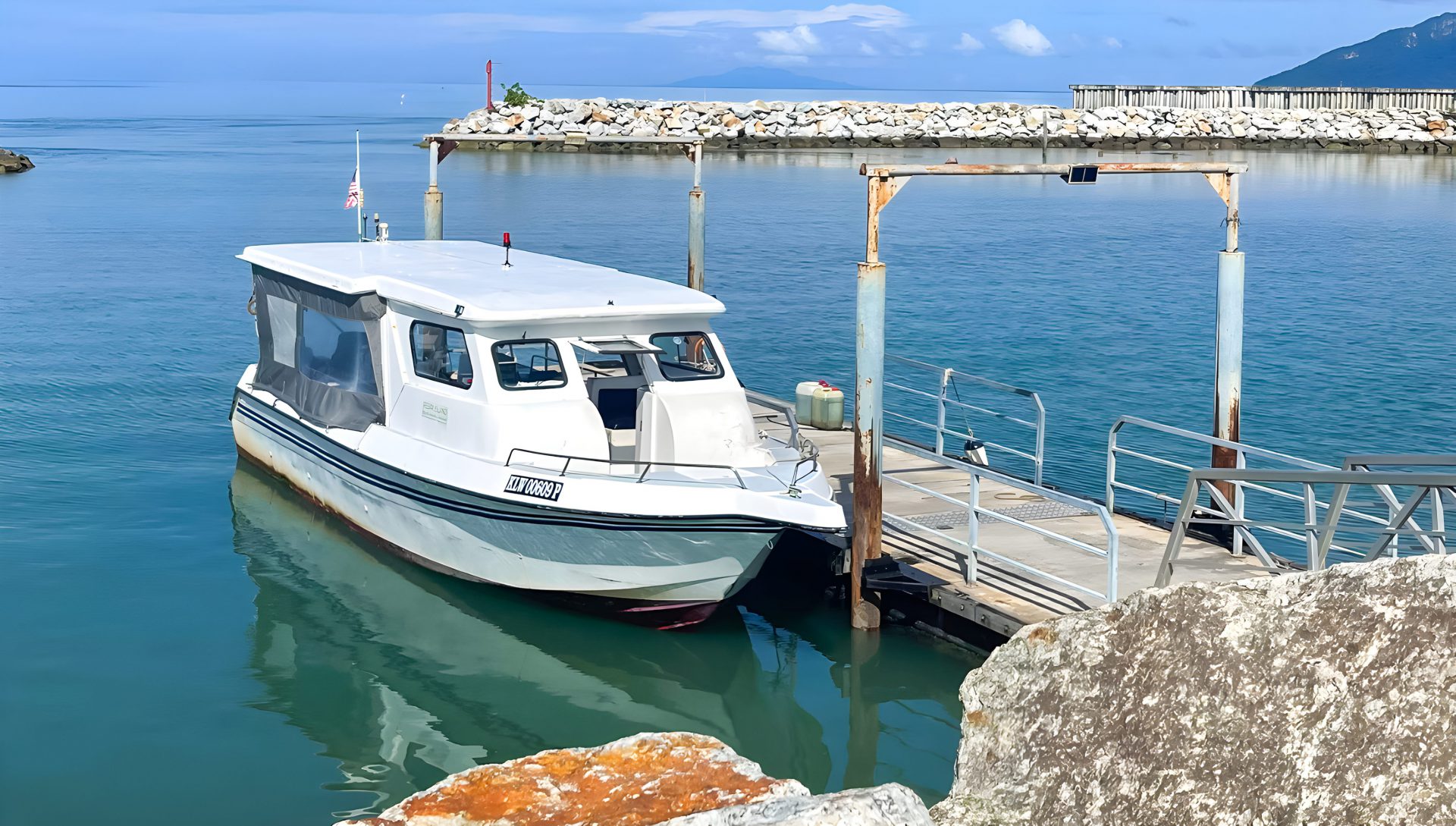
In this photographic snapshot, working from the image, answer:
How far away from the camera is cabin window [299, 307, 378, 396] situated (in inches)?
544

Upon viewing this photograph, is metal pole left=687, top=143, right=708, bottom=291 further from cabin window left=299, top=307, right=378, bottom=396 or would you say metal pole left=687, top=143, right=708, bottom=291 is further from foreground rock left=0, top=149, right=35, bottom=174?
foreground rock left=0, top=149, right=35, bottom=174

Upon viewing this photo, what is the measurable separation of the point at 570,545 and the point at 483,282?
2968 millimetres

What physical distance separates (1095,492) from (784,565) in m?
5.61

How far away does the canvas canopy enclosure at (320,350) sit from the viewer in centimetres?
1370

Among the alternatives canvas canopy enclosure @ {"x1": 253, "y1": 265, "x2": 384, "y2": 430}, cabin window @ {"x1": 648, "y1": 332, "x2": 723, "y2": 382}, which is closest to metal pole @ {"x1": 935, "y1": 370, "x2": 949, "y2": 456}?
cabin window @ {"x1": 648, "y1": 332, "x2": 723, "y2": 382}

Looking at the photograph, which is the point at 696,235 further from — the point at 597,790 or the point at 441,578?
the point at 597,790

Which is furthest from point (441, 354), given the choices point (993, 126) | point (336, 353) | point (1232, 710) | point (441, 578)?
point (993, 126)

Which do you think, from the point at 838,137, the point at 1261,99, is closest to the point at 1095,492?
the point at 838,137

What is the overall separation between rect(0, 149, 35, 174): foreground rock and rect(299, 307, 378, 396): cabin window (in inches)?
2457

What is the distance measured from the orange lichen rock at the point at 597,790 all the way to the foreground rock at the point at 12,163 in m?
72.7

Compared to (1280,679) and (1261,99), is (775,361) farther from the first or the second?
(1261,99)

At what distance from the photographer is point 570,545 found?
1190cm

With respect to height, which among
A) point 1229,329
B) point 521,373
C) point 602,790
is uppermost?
point 1229,329

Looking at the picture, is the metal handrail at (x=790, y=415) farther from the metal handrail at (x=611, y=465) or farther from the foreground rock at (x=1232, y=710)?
the foreground rock at (x=1232, y=710)
